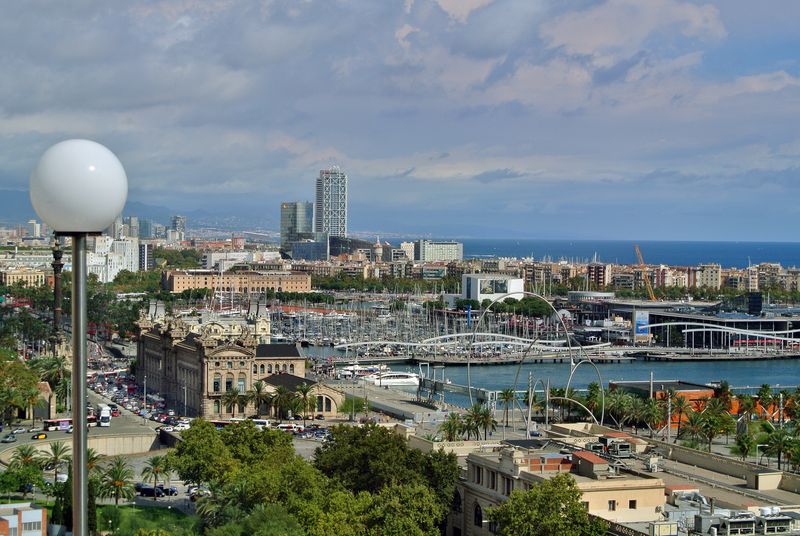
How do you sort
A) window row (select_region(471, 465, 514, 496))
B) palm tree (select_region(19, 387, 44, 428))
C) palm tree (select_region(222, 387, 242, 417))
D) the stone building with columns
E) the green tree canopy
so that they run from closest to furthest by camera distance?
window row (select_region(471, 465, 514, 496))
the green tree canopy
palm tree (select_region(19, 387, 44, 428))
palm tree (select_region(222, 387, 242, 417))
the stone building with columns

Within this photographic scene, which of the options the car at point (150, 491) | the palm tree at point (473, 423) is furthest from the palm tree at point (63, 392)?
the palm tree at point (473, 423)

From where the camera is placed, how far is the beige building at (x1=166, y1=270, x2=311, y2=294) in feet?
455

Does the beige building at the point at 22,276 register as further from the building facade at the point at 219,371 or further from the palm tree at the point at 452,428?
the palm tree at the point at 452,428

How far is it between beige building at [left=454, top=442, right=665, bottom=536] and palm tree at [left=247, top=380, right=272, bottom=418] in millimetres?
20832

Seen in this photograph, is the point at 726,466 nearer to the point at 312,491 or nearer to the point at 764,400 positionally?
the point at 312,491

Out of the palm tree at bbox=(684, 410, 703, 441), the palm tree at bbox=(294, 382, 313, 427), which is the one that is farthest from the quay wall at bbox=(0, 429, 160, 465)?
the palm tree at bbox=(684, 410, 703, 441)

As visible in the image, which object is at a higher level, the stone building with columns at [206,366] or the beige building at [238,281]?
the beige building at [238,281]

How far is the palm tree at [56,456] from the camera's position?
33000 mm

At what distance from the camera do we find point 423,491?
80.3 feet

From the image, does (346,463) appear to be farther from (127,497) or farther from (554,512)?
(554,512)

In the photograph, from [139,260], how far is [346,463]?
6602 inches

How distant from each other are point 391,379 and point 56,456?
35206 millimetres

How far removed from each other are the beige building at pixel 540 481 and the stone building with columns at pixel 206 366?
72.8ft

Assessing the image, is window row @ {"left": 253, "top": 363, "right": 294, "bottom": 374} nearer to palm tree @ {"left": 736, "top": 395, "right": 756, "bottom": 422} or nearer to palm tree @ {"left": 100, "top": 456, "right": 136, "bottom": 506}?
palm tree @ {"left": 736, "top": 395, "right": 756, "bottom": 422}
